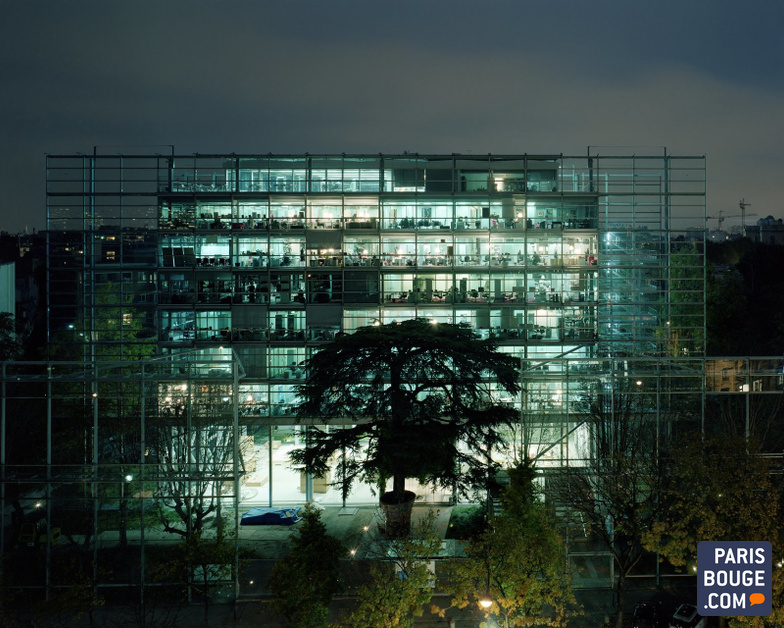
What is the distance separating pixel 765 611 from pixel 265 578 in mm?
14972

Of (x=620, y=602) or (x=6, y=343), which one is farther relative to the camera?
(x=6, y=343)

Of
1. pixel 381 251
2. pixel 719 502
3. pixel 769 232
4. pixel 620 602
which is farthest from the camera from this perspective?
pixel 769 232

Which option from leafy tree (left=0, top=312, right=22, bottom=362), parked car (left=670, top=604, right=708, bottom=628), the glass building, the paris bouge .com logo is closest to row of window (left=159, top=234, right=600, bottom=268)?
the glass building

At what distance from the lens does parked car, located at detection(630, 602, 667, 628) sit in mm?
21656

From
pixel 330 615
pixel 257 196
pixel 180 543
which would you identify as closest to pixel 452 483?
pixel 330 615

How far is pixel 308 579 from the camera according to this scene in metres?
20.4

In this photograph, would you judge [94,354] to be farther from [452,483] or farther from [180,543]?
[452,483]

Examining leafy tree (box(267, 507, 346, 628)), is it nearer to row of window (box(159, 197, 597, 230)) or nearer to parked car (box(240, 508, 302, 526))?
parked car (box(240, 508, 302, 526))

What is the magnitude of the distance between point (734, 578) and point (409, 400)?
12.6 meters

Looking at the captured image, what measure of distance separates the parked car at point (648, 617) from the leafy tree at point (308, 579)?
892 cm

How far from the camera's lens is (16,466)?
23.8 meters

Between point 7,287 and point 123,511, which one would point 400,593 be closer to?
point 123,511

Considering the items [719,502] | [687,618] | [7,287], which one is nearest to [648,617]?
[687,618]

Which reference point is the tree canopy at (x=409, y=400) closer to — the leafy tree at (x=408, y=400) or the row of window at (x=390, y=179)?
the leafy tree at (x=408, y=400)
